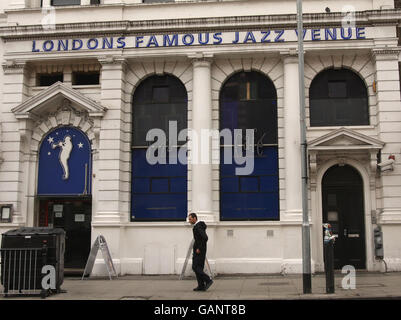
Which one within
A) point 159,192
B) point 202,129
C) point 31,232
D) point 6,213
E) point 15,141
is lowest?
point 31,232

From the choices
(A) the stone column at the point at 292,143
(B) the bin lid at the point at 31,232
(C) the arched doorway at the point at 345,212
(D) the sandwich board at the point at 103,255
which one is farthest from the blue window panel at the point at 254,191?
(B) the bin lid at the point at 31,232

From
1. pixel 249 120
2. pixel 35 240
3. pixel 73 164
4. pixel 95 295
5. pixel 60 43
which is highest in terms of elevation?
pixel 60 43

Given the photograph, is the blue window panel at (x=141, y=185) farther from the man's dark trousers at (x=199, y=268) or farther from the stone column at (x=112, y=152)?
the man's dark trousers at (x=199, y=268)

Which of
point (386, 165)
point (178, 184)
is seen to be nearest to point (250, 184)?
point (178, 184)

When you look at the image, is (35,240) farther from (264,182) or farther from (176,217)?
(264,182)

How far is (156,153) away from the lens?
62.9 feet

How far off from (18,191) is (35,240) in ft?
20.7

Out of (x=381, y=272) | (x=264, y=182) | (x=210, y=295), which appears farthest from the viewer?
(x=264, y=182)

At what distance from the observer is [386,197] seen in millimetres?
17719

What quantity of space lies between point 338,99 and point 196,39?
5.77 meters

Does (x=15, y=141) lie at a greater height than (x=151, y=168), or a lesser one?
greater

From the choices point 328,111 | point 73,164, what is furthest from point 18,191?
point 328,111

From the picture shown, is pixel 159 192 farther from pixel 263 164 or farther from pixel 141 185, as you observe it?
pixel 263 164

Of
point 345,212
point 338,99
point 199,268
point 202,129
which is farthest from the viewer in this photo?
→ point 338,99
